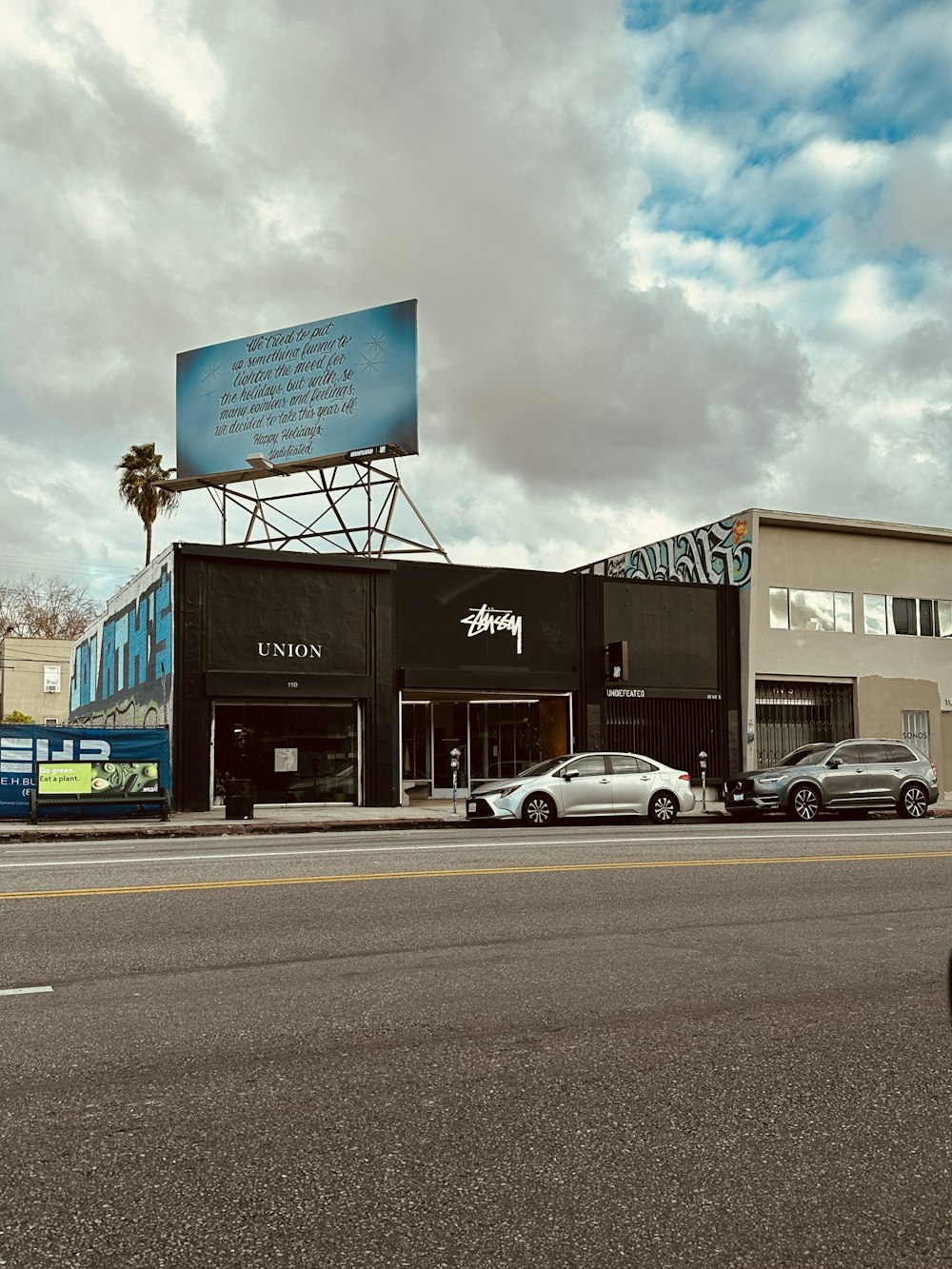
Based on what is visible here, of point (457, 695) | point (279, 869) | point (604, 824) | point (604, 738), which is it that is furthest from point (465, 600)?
point (279, 869)

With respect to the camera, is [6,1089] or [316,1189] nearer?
[316,1189]

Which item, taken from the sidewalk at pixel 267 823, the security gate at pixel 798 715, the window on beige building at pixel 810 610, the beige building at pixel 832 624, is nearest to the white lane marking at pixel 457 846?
the sidewalk at pixel 267 823

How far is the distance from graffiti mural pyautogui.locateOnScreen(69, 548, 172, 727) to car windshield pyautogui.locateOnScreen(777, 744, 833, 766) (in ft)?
45.4

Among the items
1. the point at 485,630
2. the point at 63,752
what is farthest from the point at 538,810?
the point at 63,752

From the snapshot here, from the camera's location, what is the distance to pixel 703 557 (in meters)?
32.7

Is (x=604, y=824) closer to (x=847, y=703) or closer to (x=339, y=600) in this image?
(x=339, y=600)

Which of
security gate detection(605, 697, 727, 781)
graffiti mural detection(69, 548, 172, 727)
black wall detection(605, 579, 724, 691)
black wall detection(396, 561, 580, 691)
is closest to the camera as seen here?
graffiti mural detection(69, 548, 172, 727)

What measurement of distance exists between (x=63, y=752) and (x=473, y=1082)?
745 inches

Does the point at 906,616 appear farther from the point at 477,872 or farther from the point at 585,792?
the point at 477,872

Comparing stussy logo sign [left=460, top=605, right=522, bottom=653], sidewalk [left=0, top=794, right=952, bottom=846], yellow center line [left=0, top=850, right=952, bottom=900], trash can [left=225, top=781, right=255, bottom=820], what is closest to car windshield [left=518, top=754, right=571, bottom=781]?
sidewalk [left=0, top=794, right=952, bottom=846]

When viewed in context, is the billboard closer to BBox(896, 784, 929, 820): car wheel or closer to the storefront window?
the storefront window

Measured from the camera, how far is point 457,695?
28969 millimetres

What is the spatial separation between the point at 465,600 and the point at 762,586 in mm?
8866

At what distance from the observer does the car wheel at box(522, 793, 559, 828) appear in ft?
68.5
